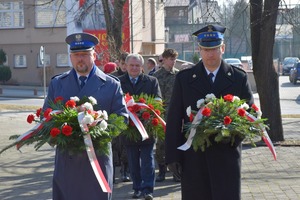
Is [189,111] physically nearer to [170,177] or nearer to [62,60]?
[170,177]

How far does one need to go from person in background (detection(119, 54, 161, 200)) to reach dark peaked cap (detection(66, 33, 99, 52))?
3.33 m

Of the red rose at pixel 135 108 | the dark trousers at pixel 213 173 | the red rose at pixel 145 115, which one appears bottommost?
the dark trousers at pixel 213 173

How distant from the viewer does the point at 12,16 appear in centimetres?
5625

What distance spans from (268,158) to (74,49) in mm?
7670

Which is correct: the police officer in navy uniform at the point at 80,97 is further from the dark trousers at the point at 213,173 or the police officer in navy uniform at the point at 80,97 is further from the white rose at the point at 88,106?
the dark trousers at the point at 213,173

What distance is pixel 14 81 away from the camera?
55812 millimetres

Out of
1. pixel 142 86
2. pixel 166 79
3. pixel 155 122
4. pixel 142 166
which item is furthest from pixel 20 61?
pixel 155 122

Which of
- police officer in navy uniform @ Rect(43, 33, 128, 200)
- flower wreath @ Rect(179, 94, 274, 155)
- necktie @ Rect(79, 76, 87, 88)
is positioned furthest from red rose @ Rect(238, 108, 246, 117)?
necktie @ Rect(79, 76, 87, 88)

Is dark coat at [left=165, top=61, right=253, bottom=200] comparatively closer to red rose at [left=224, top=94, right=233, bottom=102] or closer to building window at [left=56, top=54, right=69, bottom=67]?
red rose at [left=224, top=94, right=233, bottom=102]

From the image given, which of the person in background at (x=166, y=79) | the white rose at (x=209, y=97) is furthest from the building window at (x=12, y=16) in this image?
the white rose at (x=209, y=97)

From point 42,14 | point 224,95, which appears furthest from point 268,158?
point 42,14

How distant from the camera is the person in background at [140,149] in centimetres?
942

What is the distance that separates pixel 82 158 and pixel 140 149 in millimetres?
3754

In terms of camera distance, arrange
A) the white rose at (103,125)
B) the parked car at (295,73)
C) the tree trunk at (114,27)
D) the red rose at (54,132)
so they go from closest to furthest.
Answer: the red rose at (54,132)
the white rose at (103,125)
the tree trunk at (114,27)
the parked car at (295,73)
